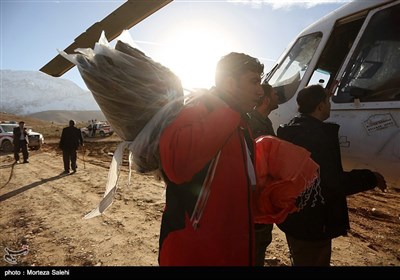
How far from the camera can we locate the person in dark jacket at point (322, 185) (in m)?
2.21

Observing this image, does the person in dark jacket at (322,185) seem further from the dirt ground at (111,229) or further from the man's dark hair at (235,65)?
the dirt ground at (111,229)

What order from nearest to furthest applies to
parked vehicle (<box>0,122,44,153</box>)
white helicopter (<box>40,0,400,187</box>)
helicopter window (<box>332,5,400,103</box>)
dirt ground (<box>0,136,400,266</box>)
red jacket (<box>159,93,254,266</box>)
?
red jacket (<box>159,93,254,266</box>), white helicopter (<box>40,0,400,187</box>), helicopter window (<box>332,5,400,103</box>), dirt ground (<box>0,136,400,266</box>), parked vehicle (<box>0,122,44,153</box>)

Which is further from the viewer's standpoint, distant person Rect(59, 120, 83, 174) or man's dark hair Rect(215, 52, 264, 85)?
distant person Rect(59, 120, 83, 174)

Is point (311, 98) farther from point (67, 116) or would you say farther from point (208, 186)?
point (67, 116)

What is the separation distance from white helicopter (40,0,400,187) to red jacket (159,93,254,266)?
4.55 feet

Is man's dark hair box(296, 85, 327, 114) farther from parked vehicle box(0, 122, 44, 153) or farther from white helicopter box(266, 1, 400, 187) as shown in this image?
parked vehicle box(0, 122, 44, 153)

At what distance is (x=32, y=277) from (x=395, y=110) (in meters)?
3.08

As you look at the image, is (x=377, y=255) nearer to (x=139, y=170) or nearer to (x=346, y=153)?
(x=346, y=153)

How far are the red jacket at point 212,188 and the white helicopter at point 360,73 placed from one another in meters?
1.39

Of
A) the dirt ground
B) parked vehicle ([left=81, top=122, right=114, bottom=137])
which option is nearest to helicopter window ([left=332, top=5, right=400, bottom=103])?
the dirt ground

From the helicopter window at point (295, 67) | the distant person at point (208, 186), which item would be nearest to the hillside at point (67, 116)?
the helicopter window at point (295, 67)

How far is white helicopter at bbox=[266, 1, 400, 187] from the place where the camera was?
261 centimetres

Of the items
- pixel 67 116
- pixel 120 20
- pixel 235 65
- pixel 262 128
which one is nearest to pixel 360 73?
pixel 262 128

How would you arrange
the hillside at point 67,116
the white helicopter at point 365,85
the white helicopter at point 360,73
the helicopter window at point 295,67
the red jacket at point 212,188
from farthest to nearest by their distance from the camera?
1. the hillside at point 67,116
2. the helicopter window at point 295,67
3. the white helicopter at point 365,85
4. the white helicopter at point 360,73
5. the red jacket at point 212,188
